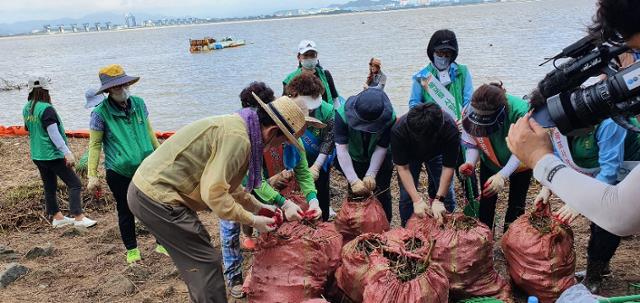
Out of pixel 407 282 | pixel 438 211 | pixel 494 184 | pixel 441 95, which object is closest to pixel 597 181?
pixel 407 282

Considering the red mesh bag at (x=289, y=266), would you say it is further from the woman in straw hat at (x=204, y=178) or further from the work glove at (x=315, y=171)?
the work glove at (x=315, y=171)

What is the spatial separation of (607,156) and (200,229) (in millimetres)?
2225

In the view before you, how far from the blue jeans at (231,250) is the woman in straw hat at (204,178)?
60 cm

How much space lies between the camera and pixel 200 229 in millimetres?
2641

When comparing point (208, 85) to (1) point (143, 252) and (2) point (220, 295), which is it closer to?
(1) point (143, 252)

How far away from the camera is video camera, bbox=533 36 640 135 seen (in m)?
1.34

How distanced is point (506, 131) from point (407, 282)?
1.46 m

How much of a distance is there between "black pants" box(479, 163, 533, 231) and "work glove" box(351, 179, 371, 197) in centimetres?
86

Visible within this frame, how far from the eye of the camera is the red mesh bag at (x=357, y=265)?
2662mm

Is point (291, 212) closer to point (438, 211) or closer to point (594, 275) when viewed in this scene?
point (438, 211)

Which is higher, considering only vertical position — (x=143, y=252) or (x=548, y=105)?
(x=548, y=105)

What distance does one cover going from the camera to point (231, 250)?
3363 millimetres

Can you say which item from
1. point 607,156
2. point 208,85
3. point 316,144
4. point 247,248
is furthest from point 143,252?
point 208,85

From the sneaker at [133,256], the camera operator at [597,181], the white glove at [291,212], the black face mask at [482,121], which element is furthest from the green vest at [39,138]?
the camera operator at [597,181]
